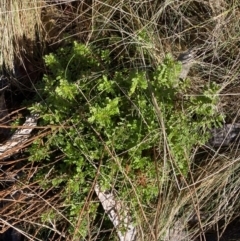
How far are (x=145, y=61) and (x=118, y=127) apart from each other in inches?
15.6

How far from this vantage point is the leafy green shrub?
1.62 metres

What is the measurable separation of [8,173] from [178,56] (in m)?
0.71

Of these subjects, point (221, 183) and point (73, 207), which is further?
point (221, 183)

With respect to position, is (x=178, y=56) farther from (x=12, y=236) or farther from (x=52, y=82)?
(x=12, y=236)

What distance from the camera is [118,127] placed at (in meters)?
1.60

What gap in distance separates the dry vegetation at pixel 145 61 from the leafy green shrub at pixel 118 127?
0.16 feet

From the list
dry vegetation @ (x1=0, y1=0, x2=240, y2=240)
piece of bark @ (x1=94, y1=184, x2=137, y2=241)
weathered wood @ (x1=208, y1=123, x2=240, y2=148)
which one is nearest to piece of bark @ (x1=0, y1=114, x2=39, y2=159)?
dry vegetation @ (x1=0, y1=0, x2=240, y2=240)

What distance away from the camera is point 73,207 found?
168 centimetres

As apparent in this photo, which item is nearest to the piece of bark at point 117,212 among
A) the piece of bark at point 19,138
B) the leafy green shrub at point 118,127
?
the leafy green shrub at point 118,127

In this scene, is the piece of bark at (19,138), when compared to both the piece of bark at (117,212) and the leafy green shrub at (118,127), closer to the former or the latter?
the leafy green shrub at (118,127)

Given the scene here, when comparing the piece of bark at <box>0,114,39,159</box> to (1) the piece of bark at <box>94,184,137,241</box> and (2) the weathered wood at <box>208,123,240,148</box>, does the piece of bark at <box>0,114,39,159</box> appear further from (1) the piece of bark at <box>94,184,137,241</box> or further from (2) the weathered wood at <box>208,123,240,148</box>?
(2) the weathered wood at <box>208,123,240,148</box>

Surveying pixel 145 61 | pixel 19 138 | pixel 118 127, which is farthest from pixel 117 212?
pixel 145 61

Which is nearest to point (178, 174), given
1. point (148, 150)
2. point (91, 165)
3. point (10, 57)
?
point (148, 150)

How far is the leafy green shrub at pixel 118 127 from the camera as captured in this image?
1.62m
